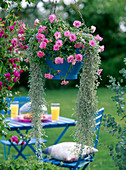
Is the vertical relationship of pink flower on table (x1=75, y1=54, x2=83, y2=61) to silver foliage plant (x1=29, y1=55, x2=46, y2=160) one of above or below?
above

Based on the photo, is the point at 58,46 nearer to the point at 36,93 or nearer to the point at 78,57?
the point at 78,57

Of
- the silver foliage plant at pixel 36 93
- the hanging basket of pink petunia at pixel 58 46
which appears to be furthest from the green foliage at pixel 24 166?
the hanging basket of pink petunia at pixel 58 46

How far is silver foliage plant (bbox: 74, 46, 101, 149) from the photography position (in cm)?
208

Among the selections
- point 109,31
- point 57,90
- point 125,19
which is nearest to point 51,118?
point 57,90

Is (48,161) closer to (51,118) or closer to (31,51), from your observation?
(51,118)

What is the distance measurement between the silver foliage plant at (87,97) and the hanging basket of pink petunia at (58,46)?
59 mm

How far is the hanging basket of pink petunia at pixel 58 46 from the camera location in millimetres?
1986

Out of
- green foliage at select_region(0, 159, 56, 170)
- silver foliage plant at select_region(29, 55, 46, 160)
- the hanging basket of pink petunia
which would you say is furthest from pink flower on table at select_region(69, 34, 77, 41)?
green foliage at select_region(0, 159, 56, 170)

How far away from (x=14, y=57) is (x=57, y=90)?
10.5 meters

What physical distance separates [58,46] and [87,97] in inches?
17.0

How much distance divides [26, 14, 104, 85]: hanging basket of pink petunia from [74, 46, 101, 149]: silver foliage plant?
6cm

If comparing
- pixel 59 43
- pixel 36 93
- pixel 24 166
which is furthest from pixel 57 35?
pixel 24 166

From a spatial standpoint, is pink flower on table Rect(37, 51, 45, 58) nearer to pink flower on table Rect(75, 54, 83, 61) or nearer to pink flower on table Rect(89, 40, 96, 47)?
pink flower on table Rect(75, 54, 83, 61)

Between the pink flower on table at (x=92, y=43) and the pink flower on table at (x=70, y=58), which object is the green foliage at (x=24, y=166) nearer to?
the pink flower on table at (x=70, y=58)
